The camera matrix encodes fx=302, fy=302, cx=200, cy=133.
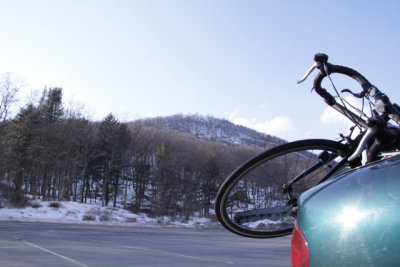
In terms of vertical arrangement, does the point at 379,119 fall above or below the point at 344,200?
above

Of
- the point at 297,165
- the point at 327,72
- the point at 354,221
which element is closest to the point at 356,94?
the point at 327,72

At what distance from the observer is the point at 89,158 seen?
5144 cm

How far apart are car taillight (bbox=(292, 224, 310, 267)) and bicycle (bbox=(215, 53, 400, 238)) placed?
3.33 ft

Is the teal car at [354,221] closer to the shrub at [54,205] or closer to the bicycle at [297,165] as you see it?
the bicycle at [297,165]

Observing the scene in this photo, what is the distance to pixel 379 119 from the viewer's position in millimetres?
2031

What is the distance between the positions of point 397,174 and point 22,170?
45.7 metres

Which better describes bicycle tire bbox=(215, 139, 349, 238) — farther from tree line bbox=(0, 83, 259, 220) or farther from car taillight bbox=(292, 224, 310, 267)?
tree line bbox=(0, 83, 259, 220)

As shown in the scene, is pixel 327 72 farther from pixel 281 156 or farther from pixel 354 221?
pixel 354 221

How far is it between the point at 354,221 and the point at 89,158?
54.1 m

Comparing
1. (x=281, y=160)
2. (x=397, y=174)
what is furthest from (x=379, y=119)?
(x=397, y=174)

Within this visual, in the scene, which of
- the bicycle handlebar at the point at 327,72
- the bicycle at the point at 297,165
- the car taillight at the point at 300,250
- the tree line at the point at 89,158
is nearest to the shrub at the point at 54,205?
the tree line at the point at 89,158

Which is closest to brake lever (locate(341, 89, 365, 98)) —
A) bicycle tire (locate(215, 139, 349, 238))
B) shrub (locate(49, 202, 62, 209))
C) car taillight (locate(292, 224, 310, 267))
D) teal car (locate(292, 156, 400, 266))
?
bicycle tire (locate(215, 139, 349, 238))

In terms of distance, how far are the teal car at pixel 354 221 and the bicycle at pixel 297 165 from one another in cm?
94

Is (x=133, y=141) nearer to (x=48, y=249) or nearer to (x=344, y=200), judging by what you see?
(x=48, y=249)
